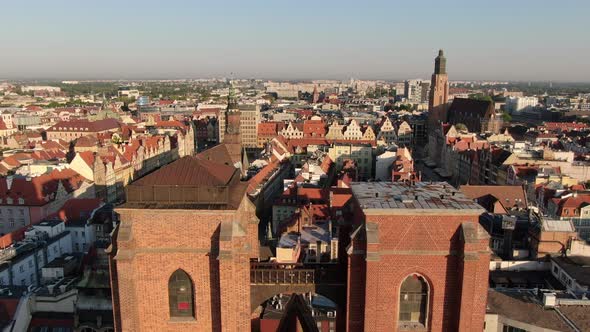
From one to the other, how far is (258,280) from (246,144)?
110 meters

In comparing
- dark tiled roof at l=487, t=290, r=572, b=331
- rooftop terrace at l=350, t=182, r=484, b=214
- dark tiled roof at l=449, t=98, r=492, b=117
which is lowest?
dark tiled roof at l=487, t=290, r=572, b=331

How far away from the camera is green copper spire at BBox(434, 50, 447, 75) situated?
5266 inches

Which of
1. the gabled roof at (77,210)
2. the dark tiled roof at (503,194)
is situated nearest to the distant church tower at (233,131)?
the gabled roof at (77,210)

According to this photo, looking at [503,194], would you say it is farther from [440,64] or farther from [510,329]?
[440,64]

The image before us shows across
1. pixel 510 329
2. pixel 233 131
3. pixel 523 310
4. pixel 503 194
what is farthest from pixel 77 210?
pixel 503 194

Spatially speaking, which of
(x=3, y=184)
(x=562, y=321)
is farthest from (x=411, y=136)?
(x=562, y=321)

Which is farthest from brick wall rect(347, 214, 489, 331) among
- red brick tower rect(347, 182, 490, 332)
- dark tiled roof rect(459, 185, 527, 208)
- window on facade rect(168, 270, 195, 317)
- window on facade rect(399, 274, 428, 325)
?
dark tiled roof rect(459, 185, 527, 208)

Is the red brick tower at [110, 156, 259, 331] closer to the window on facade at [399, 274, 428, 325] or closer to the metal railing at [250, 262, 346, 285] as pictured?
the metal railing at [250, 262, 346, 285]

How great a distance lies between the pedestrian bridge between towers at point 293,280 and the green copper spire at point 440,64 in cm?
12532

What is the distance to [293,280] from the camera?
18172 millimetres

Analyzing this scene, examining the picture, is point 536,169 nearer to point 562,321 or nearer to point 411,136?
point 562,321

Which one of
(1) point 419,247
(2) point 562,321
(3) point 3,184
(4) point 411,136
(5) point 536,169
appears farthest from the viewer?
(4) point 411,136

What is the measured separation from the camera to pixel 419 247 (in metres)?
17.2

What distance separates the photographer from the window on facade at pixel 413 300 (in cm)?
1767
